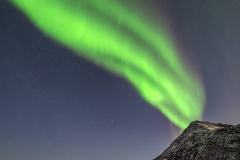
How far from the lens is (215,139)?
28.0 metres

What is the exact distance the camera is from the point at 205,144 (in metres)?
28.3

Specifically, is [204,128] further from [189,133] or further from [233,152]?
[233,152]

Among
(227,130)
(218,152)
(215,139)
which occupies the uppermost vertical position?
(227,130)

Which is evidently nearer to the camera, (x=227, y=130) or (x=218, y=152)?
(x=218, y=152)

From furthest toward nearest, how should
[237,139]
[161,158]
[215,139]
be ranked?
1. [161,158]
2. [215,139]
3. [237,139]

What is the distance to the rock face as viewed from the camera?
24938 millimetres

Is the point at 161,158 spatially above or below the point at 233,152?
below

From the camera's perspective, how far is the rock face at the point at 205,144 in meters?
24.9

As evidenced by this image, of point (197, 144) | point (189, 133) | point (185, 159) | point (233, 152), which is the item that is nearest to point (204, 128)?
point (189, 133)

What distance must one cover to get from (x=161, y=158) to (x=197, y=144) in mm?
6377

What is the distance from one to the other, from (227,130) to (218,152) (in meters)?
4.50

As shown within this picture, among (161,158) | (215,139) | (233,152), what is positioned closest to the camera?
(233,152)

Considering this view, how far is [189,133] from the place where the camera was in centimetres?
3438

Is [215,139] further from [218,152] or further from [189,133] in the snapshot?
[189,133]
